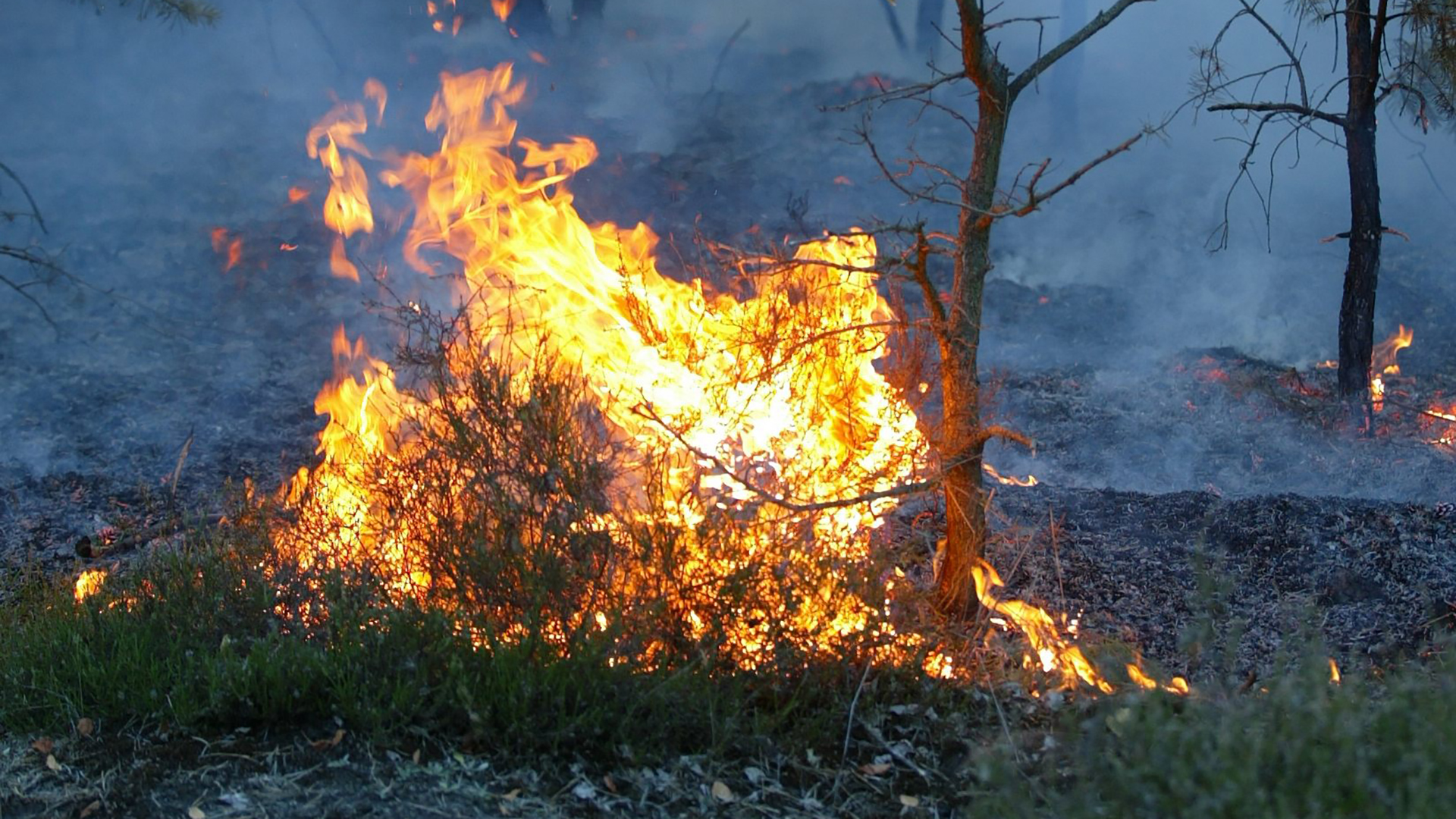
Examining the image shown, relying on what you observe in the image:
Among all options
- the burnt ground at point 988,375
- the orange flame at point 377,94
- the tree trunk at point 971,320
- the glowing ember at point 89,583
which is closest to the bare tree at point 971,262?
the tree trunk at point 971,320

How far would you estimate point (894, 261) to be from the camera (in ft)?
13.9

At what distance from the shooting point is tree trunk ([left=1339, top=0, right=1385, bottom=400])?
7.53m

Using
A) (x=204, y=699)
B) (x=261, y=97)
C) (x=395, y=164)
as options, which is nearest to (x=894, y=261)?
(x=204, y=699)

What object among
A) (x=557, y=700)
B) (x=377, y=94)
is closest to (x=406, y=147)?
(x=377, y=94)

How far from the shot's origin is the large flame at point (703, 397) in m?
3.76

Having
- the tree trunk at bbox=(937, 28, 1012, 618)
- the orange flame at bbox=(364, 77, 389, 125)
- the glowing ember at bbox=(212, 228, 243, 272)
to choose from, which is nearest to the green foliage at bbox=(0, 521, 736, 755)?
the tree trunk at bbox=(937, 28, 1012, 618)

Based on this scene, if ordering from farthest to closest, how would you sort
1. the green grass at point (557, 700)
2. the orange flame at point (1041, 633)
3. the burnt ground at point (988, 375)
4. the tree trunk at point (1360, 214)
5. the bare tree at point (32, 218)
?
1. the tree trunk at point (1360, 214)
2. the bare tree at point (32, 218)
3. the burnt ground at point (988, 375)
4. the orange flame at point (1041, 633)
5. the green grass at point (557, 700)

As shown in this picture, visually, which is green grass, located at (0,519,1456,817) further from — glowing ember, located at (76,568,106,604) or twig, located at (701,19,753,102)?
twig, located at (701,19,753,102)

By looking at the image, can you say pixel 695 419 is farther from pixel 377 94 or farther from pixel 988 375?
pixel 377 94

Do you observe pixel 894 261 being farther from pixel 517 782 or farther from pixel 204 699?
pixel 204 699

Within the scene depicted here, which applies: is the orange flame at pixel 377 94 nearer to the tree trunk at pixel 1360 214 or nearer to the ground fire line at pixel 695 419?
the ground fire line at pixel 695 419

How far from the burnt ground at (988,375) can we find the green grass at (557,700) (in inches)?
7.1

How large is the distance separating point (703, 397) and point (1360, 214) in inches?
200

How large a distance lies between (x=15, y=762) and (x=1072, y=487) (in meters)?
5.17
